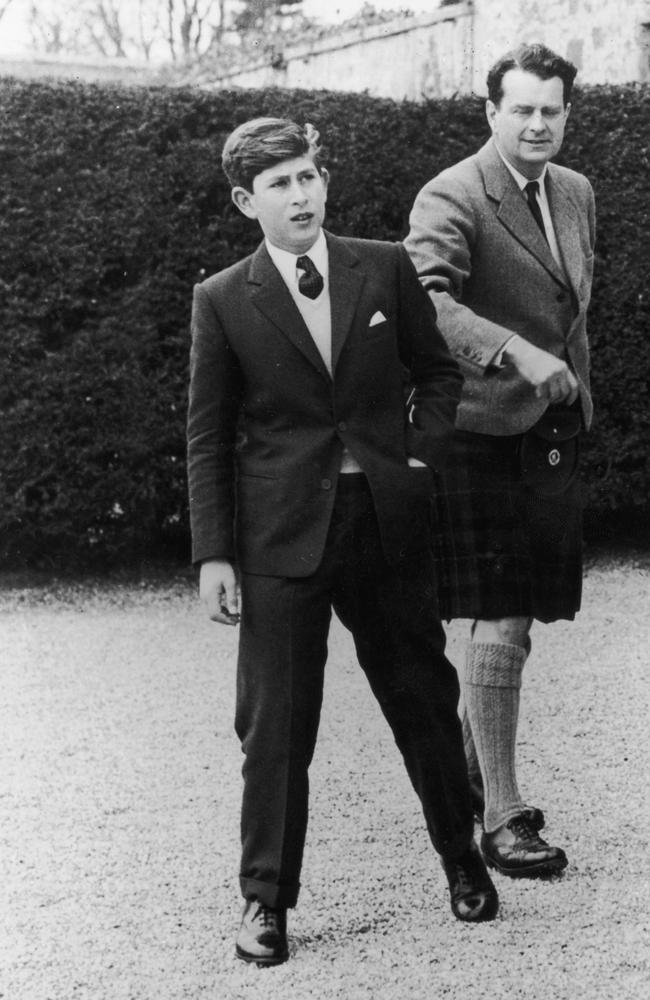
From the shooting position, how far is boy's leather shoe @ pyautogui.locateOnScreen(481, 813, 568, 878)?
3.68 m

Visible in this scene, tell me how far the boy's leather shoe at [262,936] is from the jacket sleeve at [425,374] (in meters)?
1.12

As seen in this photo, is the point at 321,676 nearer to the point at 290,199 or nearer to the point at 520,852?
the point at 520,852

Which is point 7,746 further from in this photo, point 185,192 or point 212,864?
point 185,192

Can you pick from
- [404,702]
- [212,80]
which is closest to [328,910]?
[404,702]

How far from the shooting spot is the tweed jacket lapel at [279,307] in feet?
10.5

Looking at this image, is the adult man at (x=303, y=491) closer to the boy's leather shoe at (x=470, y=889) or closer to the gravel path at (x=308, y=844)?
the boy's leather shoe at (x=470, y=889)

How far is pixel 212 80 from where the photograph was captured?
1555 cm

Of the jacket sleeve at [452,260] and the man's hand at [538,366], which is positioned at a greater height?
the jacket sleeve at [452,260]

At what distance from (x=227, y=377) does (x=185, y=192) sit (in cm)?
458

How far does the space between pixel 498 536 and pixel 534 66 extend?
1278 mm

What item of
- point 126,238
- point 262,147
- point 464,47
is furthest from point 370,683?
point 464,47

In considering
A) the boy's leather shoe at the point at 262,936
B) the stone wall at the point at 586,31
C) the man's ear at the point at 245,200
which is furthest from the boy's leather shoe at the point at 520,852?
the stone wall at the point at 586,31

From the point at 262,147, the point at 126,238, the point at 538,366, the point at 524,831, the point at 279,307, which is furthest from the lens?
the point at 126,238

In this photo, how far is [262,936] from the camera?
322cm
